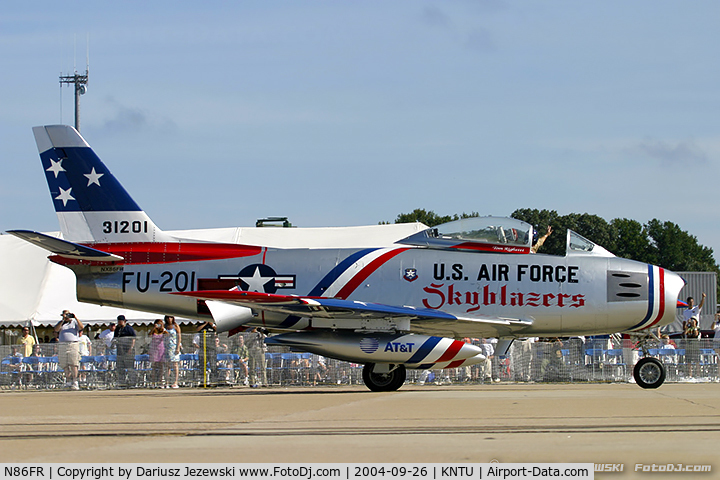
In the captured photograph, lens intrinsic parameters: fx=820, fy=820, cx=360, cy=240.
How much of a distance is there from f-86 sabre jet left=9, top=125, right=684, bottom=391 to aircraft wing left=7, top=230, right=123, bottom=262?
0.03 m

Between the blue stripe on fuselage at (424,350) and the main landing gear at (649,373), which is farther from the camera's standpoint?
the main landing gear at (649,373)

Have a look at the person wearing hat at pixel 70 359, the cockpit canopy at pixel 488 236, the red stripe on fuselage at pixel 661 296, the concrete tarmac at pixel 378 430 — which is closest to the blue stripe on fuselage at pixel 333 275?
the cockpit canopy at pixel 488 236

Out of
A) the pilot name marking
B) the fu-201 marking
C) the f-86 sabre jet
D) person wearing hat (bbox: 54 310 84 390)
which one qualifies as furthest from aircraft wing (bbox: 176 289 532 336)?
person wearing hat (bbox: 54 310 84 390)

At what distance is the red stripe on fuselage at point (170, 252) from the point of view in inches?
602

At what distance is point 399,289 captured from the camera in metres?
14.8

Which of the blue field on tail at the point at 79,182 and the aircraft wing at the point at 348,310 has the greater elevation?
the blue field on tail at the point at 79,182

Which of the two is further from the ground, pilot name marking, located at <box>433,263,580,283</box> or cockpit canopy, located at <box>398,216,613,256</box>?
cockpit canopy, located at <box>398,216,613,256</box>

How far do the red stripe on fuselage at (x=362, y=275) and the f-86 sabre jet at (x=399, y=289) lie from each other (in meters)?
0.02

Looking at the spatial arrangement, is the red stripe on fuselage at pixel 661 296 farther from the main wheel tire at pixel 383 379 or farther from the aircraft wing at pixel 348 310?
the main wheel tire at pixel 383 379

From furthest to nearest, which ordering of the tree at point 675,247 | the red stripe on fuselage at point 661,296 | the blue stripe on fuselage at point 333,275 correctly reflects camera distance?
the tree at point 675,247 < the blue stripe on fuselage at point 333,275 < the red stripe on fuselage at point 661,296

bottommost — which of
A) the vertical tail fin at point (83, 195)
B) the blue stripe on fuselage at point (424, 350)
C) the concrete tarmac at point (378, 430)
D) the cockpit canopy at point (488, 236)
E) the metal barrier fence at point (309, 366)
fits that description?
the metal barrier fence at point (309, 366)

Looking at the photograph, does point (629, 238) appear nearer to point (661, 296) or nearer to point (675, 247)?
point (675, 247)

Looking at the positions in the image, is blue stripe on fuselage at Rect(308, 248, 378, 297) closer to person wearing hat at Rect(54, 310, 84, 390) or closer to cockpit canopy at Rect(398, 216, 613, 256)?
cockpit canopy at Rect(398, 216, 613, 256)

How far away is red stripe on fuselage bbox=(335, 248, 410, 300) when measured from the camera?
1491cm
